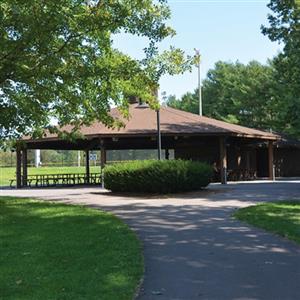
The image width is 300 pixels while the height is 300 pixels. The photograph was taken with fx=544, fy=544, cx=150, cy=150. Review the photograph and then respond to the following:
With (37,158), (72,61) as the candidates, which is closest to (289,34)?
(72,61)

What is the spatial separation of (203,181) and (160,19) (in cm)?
886

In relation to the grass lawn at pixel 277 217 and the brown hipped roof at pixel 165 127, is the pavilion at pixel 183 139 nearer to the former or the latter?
the brown hipped roof at pixel 165 127

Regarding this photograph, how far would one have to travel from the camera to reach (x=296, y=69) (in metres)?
24.7

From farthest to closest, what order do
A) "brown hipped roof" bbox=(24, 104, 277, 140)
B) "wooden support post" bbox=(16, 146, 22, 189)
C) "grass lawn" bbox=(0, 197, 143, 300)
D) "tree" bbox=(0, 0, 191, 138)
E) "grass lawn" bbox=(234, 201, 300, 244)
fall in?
"wooden support post" bbox=(16, 146, 22, 189)
"brown hipped roof" bbox=(24, 104, 277, 140)
"tree" bbox=(0, 0, 191, 138)
"grass lawn" bbox=(234, 201, 300, 244)
"grass lawn" bbox=(0, 197, 143, 300)

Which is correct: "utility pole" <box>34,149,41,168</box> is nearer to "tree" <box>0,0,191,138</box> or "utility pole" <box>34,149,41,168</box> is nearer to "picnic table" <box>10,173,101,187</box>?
"picnic table" <box>10,173,101,187</box>

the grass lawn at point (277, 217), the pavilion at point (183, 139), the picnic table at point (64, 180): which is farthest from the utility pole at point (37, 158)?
the grass lawn at point (277, 217)

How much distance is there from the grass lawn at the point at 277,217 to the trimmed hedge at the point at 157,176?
5481 millimetres

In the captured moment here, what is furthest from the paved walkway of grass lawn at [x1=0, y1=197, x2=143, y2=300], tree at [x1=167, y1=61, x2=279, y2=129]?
tree at [x1=167, y1=61, x2=279, y2=129]

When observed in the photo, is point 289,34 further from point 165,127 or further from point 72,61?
point 72,61

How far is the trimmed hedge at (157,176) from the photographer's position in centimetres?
2228

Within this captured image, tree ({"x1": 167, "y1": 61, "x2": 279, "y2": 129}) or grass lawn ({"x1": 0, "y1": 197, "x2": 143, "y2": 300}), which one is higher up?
tree ({"x1": 167, "y1": 61, "x2": 279, "y2": 129})

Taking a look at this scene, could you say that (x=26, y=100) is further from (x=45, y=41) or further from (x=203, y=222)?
(x=203, y=222)

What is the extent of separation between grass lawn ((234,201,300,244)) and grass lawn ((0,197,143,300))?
10.1 ft

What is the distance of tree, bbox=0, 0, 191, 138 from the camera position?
512 inches
